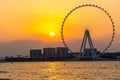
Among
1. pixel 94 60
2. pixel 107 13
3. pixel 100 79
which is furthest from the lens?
pixel 94 60

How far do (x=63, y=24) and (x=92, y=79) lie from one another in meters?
66.3

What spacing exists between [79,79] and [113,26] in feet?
223

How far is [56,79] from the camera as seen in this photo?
3317 inches

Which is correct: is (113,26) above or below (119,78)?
above

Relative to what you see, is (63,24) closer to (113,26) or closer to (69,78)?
(113,26)

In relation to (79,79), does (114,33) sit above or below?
above

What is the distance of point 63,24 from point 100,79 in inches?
2628

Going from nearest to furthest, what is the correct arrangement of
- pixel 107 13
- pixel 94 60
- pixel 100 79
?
1. pixel 100 79
2. pixel 107 13
3. pixel 94 60

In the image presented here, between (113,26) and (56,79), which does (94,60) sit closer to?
(113,26)

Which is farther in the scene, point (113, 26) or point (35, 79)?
point (113, 26)

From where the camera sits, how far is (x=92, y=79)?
274ft

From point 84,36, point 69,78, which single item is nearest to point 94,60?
point 84,36

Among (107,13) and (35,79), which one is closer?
(35,79)

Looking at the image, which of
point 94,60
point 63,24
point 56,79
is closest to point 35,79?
point 56,79
